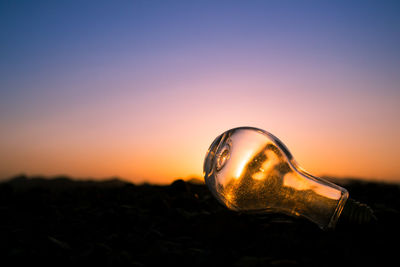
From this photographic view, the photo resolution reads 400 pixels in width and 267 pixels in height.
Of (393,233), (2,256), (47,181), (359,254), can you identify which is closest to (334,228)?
(393,233)

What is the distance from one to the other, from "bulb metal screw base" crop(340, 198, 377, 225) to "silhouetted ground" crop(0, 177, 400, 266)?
0.17 ft

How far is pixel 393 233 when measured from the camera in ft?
6.35

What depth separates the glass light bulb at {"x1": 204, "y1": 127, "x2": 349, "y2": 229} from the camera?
2.03 m

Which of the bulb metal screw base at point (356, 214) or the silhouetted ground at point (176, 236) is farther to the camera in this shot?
the bulb metal screw base at point (356, 214)

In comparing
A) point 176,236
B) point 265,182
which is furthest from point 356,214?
point 176,236

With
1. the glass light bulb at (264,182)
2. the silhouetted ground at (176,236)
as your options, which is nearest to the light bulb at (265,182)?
the glass light bulb at (264,182)

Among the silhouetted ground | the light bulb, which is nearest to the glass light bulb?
the light bulb

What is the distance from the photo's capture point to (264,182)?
205cm

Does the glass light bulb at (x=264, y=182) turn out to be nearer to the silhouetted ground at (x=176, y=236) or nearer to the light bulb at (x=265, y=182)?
the light bulb at (x=265, y=182)

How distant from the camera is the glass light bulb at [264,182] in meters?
2.03

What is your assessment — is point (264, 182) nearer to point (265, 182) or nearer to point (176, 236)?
point (265, 182)

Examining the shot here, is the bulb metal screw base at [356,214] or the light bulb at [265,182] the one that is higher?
the light bulb at [265,182]

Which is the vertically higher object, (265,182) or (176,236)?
(265,182)

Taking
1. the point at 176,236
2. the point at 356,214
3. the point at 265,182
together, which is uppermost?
the point at 265,182
